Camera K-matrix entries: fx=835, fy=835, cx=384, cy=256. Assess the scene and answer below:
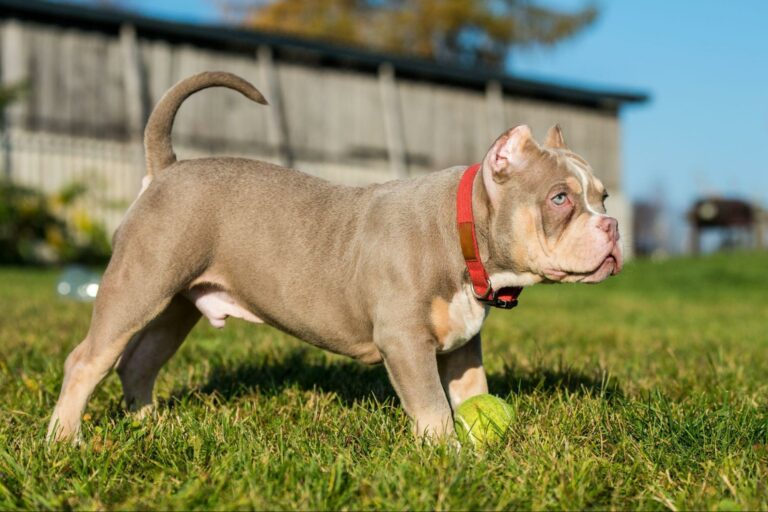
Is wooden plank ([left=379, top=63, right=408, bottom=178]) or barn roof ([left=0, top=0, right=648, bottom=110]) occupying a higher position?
barn roof ([left=0, top=0, right=648, bottom=110])

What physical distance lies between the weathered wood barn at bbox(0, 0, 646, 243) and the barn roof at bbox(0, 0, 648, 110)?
3 centimetres

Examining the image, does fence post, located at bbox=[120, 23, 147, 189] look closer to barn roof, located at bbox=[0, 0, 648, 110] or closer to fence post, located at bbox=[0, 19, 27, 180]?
barn roof, located at bbox=[0, 0, 648, 110]

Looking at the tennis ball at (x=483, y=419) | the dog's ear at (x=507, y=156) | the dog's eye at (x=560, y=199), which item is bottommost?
the tennis ball at (x=483, y=419)

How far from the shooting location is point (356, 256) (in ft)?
10.9

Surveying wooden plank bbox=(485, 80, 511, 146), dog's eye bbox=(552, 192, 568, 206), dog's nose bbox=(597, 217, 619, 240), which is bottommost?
dog's nose bbox=(597, 217, 619, 240)

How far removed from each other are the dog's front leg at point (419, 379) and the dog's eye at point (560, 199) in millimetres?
684

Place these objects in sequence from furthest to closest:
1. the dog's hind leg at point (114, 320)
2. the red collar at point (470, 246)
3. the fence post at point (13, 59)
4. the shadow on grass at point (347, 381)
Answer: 1. the fence post at point (13, 59)
2. the shadow on grass at point (347, 381)
3. the dog's hind leg at point (114, 320)
4. the red collar at point (470, 246)

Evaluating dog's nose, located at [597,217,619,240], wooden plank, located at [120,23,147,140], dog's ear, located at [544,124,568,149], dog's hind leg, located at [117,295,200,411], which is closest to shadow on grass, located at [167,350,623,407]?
dog's hind leg, located at [117,295,200,411]

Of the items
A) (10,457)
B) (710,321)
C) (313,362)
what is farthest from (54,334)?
(710,321)

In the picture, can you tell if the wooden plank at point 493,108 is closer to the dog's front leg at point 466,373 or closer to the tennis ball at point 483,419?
the dog's front leg at point 466,373

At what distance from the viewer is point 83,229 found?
1486 cm

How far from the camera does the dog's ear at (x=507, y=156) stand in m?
3.07

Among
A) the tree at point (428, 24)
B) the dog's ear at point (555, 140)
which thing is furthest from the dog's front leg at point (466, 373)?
the tree at point (428, 24)

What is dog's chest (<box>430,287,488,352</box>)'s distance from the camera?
10.3ft
